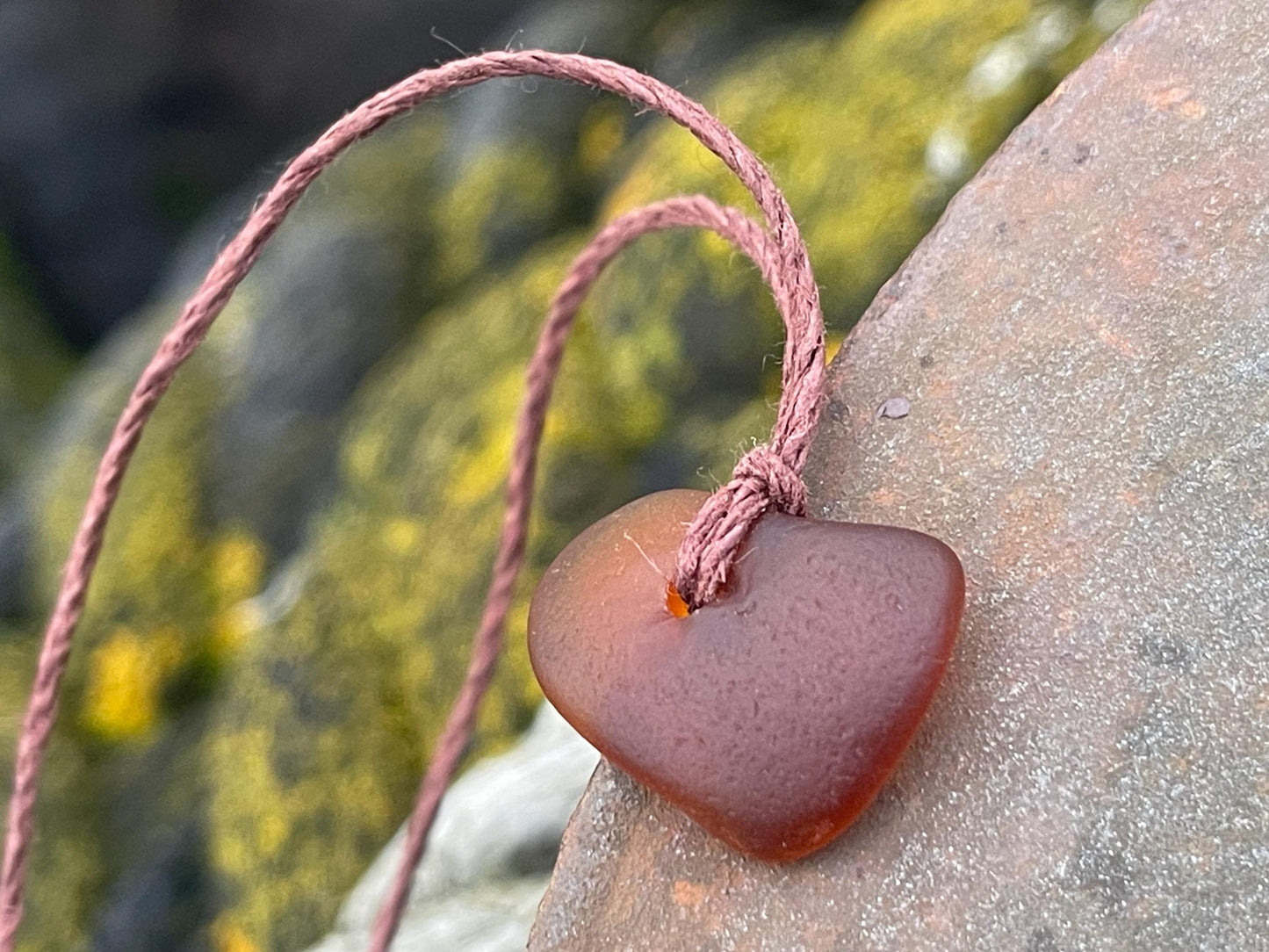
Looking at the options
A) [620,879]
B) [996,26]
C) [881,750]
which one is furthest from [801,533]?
[996,26]

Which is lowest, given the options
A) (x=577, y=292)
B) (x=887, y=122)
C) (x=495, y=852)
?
(x=495, y=852)

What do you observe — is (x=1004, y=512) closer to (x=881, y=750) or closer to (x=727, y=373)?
(x=881, y=750)

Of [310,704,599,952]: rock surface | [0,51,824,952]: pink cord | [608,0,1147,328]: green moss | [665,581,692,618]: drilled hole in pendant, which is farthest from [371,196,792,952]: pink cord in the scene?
[608,0,1147,328]: green moss

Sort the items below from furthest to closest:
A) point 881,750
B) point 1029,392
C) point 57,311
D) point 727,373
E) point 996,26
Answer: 1. point 57,311
2. point 727,373
3. point 996,26
4. point 1029,392
5. point 881,750

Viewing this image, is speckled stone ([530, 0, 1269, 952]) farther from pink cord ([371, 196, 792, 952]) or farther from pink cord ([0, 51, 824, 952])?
pink cord ([371, 196, 792, 952])

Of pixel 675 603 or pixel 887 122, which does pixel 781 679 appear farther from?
pixel 887 122

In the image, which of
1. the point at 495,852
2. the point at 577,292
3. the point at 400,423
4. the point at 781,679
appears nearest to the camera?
the point at 781,679

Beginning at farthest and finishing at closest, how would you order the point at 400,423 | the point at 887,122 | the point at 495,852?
1. the point at 400,423
2. the point at 887,122
3. the point at 495,852

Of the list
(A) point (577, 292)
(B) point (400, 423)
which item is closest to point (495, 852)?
(A) point (577, 292)
